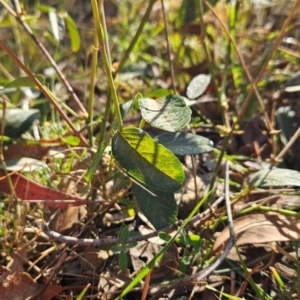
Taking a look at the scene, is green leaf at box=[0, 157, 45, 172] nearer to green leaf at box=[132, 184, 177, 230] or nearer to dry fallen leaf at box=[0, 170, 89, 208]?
dry fallen leaf at box=[0, 170, 89, 208]

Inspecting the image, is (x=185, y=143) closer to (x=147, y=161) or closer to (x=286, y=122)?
(x=147, y=161)

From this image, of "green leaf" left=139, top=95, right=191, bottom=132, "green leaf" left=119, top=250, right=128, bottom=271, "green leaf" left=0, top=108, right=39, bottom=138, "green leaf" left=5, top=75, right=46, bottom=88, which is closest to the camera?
"green leaf" left=139, top=95, right=191, bottom=132

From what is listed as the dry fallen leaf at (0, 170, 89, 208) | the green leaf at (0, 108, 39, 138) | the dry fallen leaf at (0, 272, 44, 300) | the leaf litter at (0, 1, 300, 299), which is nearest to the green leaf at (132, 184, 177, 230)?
the leaf litter at (0, 1, 300, 299)

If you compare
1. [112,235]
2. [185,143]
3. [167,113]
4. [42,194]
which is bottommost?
[112,235]

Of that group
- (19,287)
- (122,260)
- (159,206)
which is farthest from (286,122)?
(19,287)

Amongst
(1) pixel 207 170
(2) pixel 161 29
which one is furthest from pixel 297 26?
(1) pixel 207 170

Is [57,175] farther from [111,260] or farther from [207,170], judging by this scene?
[207,170]

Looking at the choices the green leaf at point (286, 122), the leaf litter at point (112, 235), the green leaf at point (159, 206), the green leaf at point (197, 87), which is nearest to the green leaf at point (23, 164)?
the leaf litter at point (112, 235)
